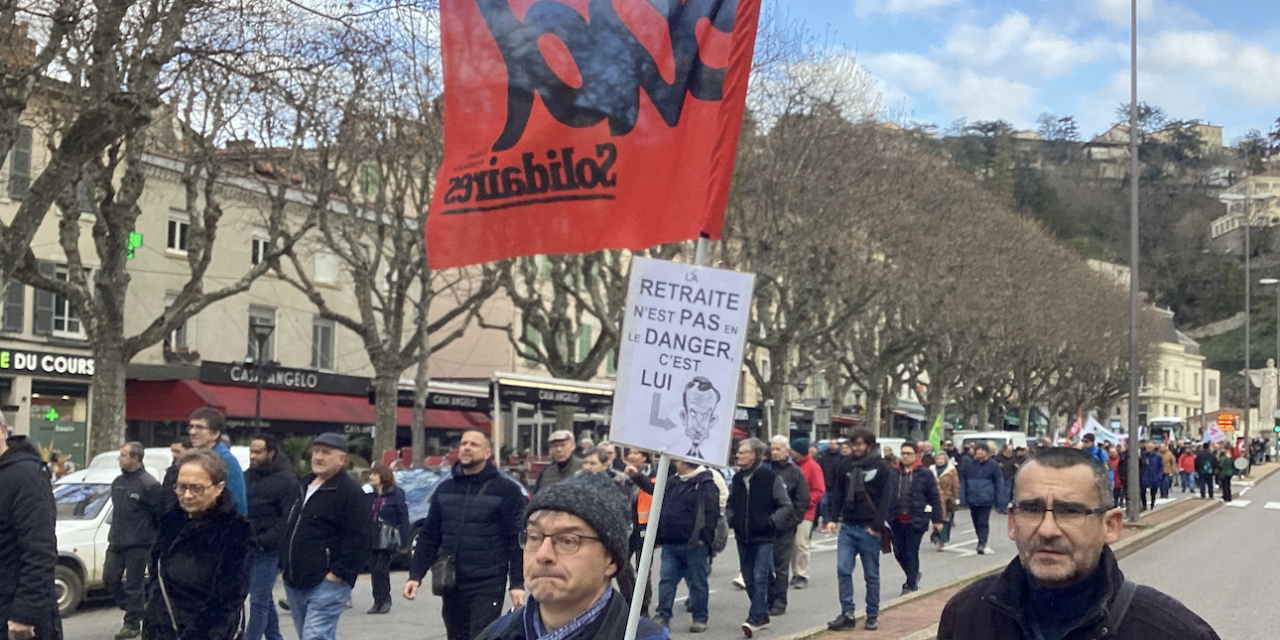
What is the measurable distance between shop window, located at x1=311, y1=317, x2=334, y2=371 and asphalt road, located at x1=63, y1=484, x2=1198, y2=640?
2171 cm

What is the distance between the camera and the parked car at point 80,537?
1306 centimetres

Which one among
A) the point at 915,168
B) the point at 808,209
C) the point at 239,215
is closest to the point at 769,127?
the point at 808,209

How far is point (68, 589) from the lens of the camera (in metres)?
13.1

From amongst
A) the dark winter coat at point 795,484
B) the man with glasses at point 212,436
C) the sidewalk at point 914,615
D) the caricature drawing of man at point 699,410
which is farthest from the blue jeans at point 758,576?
the caricature drawing of man at point 699,410

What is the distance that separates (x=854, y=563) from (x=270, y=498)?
5118 millimetres

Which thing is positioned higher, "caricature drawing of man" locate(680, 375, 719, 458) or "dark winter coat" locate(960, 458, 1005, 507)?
"caricature drawing of man" locate(680, 375, 719, 458)

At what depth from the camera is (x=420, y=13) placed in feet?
38.8

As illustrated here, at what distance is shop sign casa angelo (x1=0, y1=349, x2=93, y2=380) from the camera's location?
2811 cm

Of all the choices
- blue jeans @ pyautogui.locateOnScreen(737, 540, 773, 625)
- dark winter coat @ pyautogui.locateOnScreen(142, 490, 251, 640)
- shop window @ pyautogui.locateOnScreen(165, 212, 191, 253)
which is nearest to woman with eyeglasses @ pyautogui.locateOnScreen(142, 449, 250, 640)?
dark winter coat @ pyautogui.locateOnScreen(142, 490, 251, 640)

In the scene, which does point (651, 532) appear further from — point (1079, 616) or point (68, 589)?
point (68, 589)

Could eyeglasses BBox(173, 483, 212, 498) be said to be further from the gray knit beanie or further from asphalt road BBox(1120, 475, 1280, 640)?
asphalt road BBox(1120, 475, 1280, 640)

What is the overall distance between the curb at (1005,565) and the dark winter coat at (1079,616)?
0.47m

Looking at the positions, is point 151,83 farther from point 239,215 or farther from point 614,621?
point 239,215

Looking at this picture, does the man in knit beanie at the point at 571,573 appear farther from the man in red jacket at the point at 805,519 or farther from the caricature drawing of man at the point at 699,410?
the man in red jacket at the point at 805,519
